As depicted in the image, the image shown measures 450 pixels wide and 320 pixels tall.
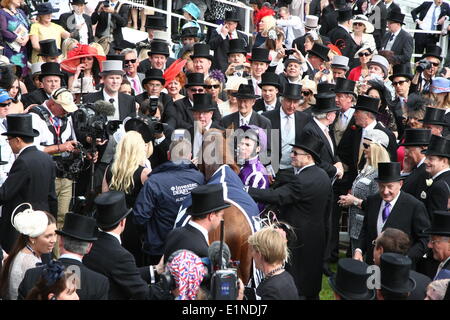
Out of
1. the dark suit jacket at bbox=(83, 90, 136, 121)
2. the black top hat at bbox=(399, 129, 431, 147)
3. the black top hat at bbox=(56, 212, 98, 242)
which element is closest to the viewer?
the black top hat at bbox=(56, 212, 98, 242)

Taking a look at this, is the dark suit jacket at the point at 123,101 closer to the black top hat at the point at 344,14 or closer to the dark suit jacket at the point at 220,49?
the dark suit jacket at the point at 220,49

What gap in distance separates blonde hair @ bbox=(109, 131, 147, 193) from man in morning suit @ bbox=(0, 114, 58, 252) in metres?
0.63

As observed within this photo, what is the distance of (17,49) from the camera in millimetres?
12984

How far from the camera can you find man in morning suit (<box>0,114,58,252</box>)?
317 inches

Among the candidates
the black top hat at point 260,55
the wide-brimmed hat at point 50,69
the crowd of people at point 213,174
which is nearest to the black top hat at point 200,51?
the crowd of people at point 213,174

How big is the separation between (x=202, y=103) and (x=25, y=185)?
8.40ft

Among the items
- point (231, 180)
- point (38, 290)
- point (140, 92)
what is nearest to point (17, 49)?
point (140, 92)

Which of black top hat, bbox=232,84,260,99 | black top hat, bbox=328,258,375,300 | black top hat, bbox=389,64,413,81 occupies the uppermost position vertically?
black top hat, bbox=389,64,413,81

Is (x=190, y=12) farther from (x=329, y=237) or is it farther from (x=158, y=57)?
(x=329, y=237)

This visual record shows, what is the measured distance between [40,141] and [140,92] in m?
3.33

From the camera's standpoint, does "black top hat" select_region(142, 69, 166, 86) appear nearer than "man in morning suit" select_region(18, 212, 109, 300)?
No

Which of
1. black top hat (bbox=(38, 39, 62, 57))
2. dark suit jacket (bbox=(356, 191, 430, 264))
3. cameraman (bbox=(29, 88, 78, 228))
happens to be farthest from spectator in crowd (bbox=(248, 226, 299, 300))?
black top hat (bbox=(38, 39, 62, 57))

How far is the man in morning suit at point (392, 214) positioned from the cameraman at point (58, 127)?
3339 mm

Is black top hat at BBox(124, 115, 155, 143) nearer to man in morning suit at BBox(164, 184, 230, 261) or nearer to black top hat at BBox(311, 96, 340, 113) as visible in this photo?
black top hat at BBox(311, 96, 340, 113)
